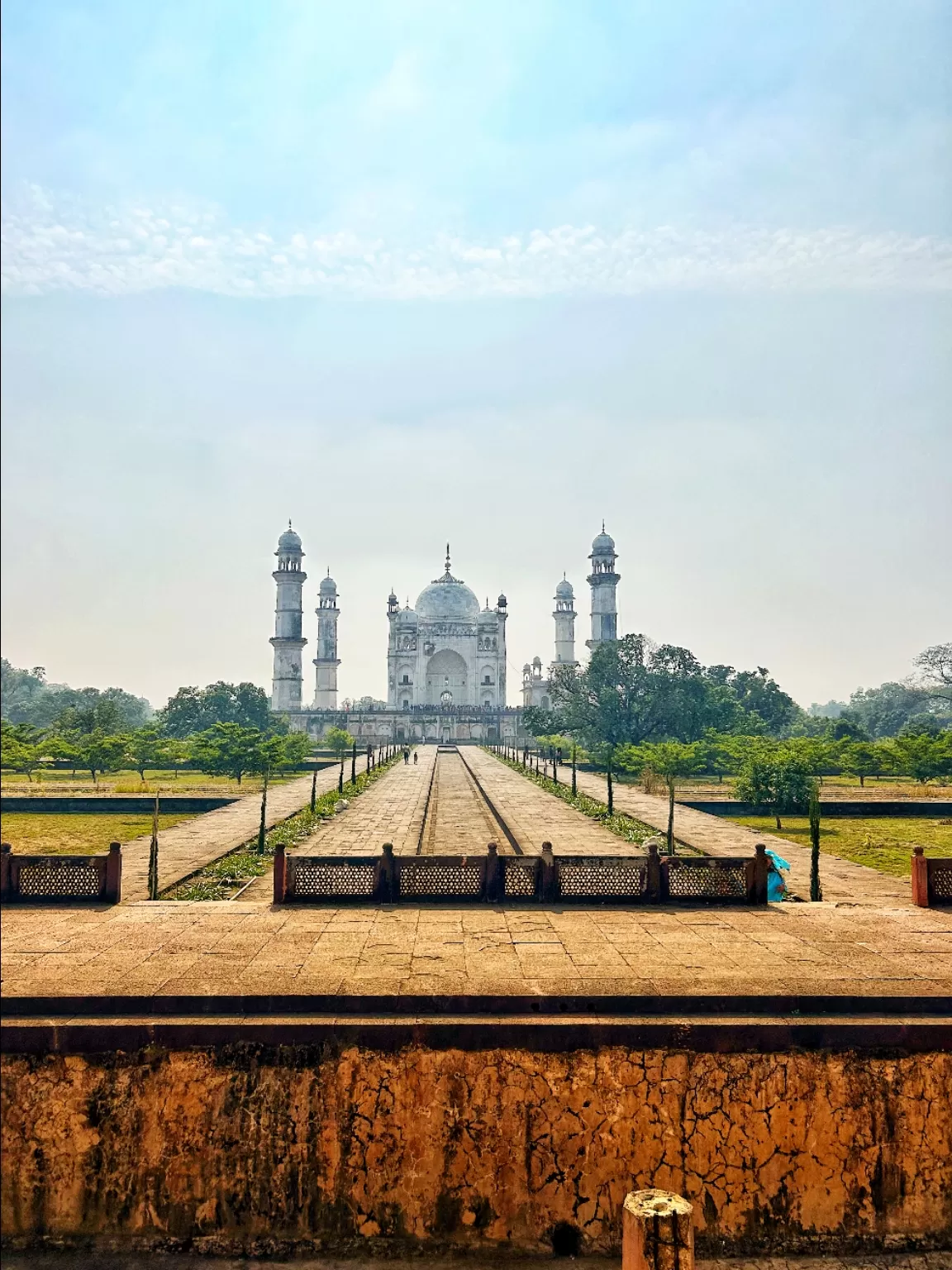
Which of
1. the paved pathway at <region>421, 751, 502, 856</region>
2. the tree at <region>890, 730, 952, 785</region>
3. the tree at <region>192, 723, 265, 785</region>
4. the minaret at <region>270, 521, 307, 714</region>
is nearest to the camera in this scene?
the paved pathway at <region>421, 751, 502, 856</region>

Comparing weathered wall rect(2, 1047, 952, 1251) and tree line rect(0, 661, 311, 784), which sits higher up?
tree line rect(0, 661, 311, 784)

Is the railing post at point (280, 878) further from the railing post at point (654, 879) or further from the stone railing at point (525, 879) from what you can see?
the railing post at point (654, 879)

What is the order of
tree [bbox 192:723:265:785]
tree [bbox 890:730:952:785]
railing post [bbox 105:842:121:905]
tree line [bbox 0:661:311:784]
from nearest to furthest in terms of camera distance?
railing post [bbox 105:842:121:905] < tree [bbox 192:723:265:785] < tree line [bbox 0:661:311:784] < tree [bbox 890:730:952:785]

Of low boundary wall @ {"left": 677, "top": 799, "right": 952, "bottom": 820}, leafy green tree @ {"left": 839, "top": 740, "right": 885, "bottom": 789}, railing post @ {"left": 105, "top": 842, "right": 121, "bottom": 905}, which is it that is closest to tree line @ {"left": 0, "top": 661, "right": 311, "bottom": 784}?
railing post @ {"left": 105, "top": 842, "right": 121, "bottom": 905}

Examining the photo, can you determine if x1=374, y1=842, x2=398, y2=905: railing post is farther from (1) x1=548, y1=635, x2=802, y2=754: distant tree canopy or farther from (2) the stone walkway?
(1) x1=548, y1=635, x2=802, y2=754: distant tree canopy

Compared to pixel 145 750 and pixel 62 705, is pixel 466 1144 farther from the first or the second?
pixel 62 705
